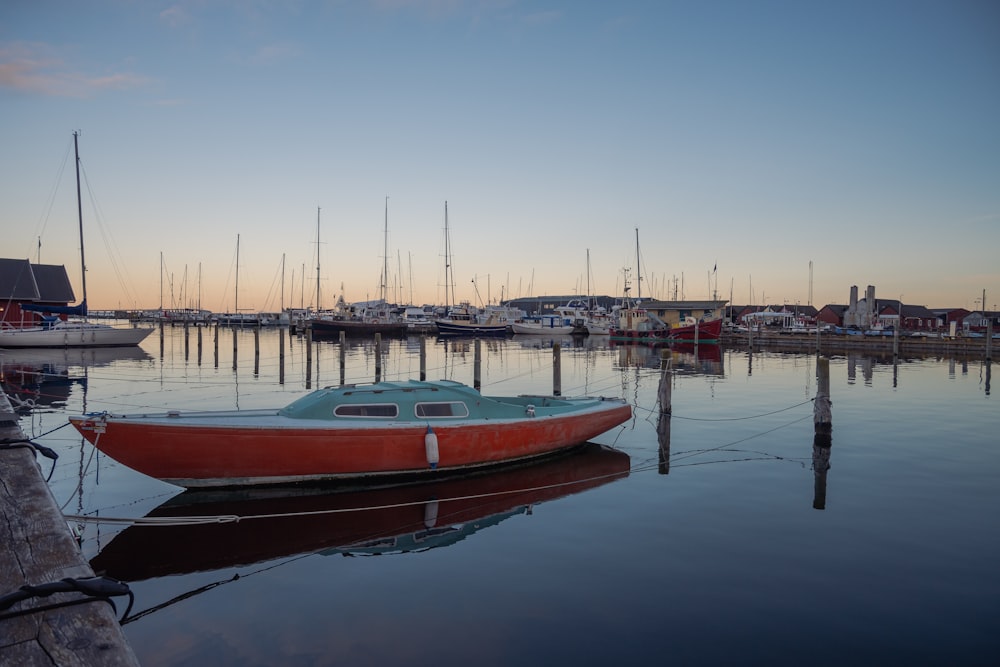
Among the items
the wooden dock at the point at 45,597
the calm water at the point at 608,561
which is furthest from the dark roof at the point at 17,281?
the wooden dock at the point at 45,597

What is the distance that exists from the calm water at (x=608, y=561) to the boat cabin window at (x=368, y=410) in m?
1.73

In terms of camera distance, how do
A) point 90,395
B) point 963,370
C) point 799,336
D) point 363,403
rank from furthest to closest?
point 799,336 < point 963,370 < point 90,395 < point 363,403

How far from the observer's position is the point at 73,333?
5203cm

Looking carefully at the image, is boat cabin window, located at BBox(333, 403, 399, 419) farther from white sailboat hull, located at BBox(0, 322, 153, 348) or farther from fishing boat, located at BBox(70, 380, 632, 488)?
white sailboat hull, located at BBox(0, 322, 153, 348)

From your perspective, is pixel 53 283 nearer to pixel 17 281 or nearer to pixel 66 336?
pixel 17 281

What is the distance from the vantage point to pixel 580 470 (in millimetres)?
15758

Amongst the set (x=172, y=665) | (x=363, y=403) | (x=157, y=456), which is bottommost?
(x=172, y=665)

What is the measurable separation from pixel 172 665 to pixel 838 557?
979 cm

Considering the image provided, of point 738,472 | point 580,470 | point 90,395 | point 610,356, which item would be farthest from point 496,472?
point 610,356

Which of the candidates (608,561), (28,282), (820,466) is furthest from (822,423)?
(28,282)

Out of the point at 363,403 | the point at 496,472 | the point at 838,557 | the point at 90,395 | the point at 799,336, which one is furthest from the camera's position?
the point at 799,336

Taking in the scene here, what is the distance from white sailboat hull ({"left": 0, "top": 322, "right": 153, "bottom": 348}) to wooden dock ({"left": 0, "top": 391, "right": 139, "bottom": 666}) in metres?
58.1

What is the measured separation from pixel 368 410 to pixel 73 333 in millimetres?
50447

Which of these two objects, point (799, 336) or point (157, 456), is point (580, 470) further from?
point (799, 336)
